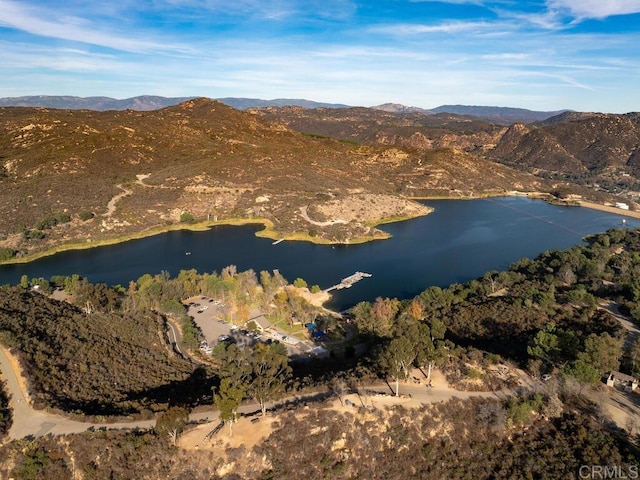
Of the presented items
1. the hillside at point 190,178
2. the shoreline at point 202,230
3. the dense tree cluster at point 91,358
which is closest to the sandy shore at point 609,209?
the hillside at point 190,178

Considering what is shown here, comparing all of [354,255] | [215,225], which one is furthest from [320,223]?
[215,225]

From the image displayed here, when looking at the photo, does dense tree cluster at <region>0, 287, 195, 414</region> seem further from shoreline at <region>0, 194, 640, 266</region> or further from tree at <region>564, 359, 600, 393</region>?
shoreline at <region>0, 194, 640, 266</region>

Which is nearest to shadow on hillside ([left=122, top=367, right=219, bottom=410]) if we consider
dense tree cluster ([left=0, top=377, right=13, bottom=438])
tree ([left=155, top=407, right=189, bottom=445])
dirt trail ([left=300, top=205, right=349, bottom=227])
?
tree ([left=155, top=407, right=189, bottom=445])

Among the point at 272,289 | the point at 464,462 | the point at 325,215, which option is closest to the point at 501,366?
the point at 464,462

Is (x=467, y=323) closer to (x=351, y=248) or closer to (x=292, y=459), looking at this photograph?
(x=292, y=459)

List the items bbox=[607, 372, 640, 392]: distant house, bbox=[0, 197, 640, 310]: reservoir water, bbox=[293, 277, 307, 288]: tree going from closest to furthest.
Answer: bbox=[607, 372, 640, 392]: distant house, bbox=[293, 277, 307, 288]: tree, bbox=[0, 197, 640, 310]: reservoir water

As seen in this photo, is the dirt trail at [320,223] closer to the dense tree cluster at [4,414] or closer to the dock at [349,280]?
the dock at [349,280]

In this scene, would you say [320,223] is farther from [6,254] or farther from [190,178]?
[6,254]
